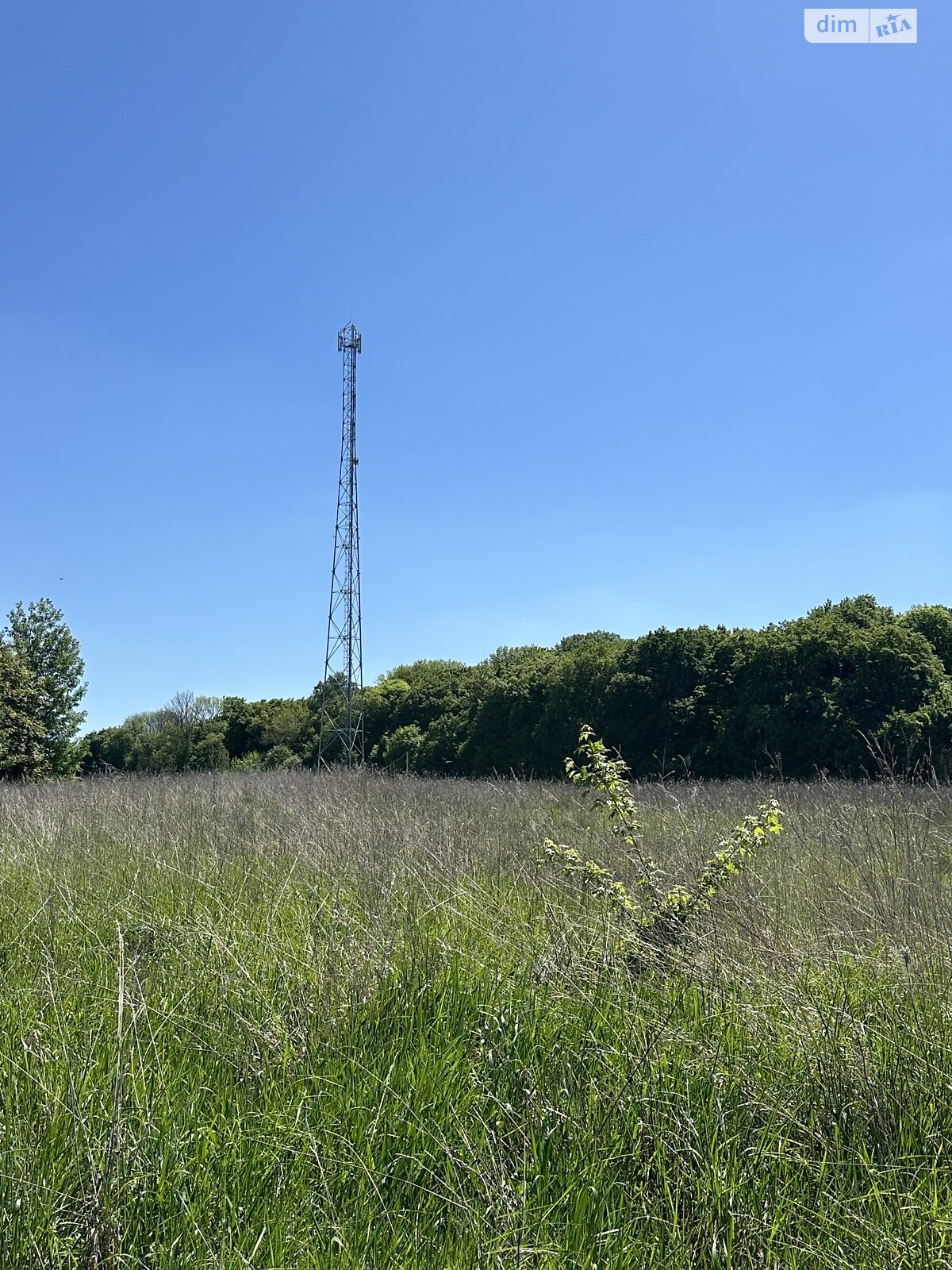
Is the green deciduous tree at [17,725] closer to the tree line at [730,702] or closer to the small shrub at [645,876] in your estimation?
the tree line at [730,702]

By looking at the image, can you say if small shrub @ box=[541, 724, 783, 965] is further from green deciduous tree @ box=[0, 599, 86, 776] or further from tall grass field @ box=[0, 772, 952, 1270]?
green deciduous tree @ box=[0, 599, 86, 776]

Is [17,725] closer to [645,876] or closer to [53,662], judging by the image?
[53,662]

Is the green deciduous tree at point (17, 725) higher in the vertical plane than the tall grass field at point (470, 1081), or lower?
higher

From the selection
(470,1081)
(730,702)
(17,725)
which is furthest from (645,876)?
(17,725)

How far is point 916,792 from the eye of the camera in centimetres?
677

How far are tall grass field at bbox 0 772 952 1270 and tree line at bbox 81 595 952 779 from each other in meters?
7.50

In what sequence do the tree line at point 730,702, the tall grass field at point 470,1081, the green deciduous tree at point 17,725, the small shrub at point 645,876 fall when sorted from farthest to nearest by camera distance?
the green deciduous tree at point 17,725 → the tree line at point 730,702 → the small shrub at point 645,876 → the tall grass field at point 470,1081

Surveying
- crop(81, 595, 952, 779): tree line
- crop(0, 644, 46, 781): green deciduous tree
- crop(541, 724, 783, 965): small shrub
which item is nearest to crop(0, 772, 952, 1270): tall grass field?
crop(541, 724, 783, 965): small shrub

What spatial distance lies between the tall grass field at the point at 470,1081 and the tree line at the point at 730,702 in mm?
7497

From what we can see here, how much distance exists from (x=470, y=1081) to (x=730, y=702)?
18.7 meters

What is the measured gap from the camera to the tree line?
56.1ft

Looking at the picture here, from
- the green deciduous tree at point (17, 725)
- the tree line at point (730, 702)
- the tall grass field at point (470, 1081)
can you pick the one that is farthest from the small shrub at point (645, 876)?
the green deciduous tree at point (17, 725)

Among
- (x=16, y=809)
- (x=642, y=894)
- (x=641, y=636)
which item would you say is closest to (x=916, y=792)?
(x=642, y=894)

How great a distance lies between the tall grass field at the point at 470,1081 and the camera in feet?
5.60
